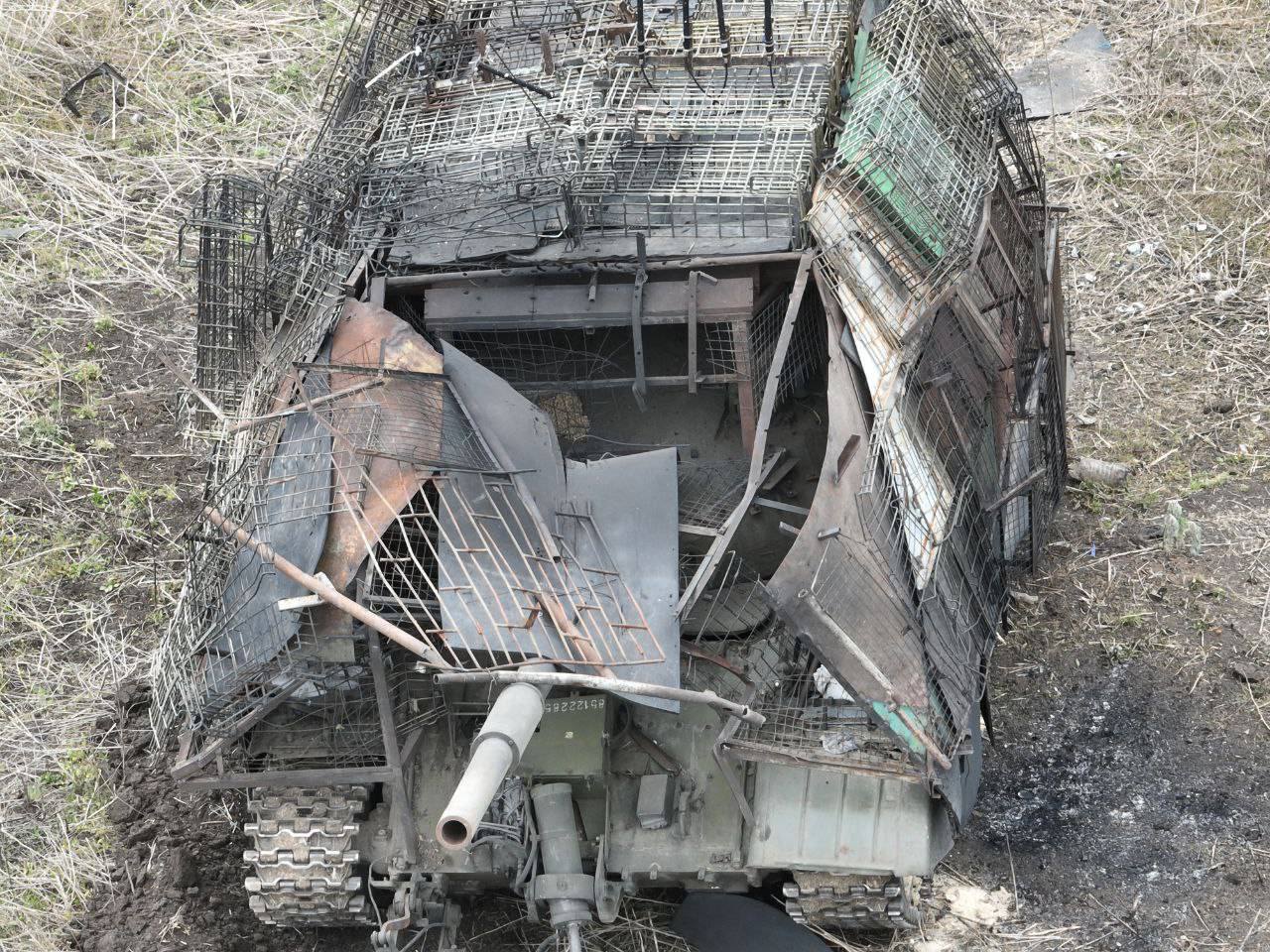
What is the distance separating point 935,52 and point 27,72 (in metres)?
7.97

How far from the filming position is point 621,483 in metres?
8.73

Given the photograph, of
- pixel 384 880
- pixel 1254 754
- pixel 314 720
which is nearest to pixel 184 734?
pixel 314 720

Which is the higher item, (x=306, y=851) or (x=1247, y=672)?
(x=1247, y=672)

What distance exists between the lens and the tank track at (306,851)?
333 inches

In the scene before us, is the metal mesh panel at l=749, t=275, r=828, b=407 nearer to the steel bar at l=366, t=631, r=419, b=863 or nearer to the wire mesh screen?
the steel bar at l=366, t=631, r=419, b=863

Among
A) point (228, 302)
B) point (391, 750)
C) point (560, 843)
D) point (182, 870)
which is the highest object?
point (228, 302)

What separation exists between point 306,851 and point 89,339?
5.74m

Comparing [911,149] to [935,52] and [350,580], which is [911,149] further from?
[350,580]

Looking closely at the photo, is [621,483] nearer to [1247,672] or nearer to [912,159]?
[912,159]

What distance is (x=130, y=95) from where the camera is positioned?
15180 mm

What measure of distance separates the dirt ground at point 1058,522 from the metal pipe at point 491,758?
211 cm

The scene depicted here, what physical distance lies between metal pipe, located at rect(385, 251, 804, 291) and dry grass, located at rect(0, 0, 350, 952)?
3011 mm

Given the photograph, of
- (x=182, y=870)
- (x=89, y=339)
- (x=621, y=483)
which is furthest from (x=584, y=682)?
(x=89, y=339)

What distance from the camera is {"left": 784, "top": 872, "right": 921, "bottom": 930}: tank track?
8391mm
